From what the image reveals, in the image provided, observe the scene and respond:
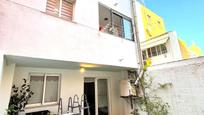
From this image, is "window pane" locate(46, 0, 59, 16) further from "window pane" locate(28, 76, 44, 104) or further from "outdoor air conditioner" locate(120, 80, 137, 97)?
"outdoor air conditioner" locate(120, 80, 137, 97)

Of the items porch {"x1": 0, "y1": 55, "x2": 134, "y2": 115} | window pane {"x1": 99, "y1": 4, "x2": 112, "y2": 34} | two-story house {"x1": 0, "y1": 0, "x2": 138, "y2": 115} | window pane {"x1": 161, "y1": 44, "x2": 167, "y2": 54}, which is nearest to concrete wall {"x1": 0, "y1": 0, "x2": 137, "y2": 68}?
two-story house {"x1": 0, "y1": 0, "x2": 138, "y2": 115}

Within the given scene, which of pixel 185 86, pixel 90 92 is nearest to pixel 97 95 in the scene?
pixel 90 92

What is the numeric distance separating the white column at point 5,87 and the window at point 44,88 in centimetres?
111

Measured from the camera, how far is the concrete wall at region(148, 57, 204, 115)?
16.2ft

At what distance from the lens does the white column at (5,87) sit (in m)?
4.15

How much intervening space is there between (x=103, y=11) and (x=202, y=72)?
5.95 m

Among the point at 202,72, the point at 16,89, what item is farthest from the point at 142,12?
the point at 16,89

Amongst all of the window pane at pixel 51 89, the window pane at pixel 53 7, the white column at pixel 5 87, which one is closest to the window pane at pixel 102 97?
the window pane at pixel 51 89

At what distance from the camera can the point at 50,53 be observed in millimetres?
3912

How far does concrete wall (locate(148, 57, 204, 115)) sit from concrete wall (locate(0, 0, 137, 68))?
277 centimetres

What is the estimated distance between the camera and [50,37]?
13.1 ft

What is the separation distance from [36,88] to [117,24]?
585cm

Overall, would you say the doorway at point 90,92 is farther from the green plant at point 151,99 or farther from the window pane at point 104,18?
the window pane at point 104,18

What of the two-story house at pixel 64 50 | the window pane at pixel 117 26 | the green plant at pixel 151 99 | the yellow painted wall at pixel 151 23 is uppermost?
the yellow painted wall at pixel 151 23
